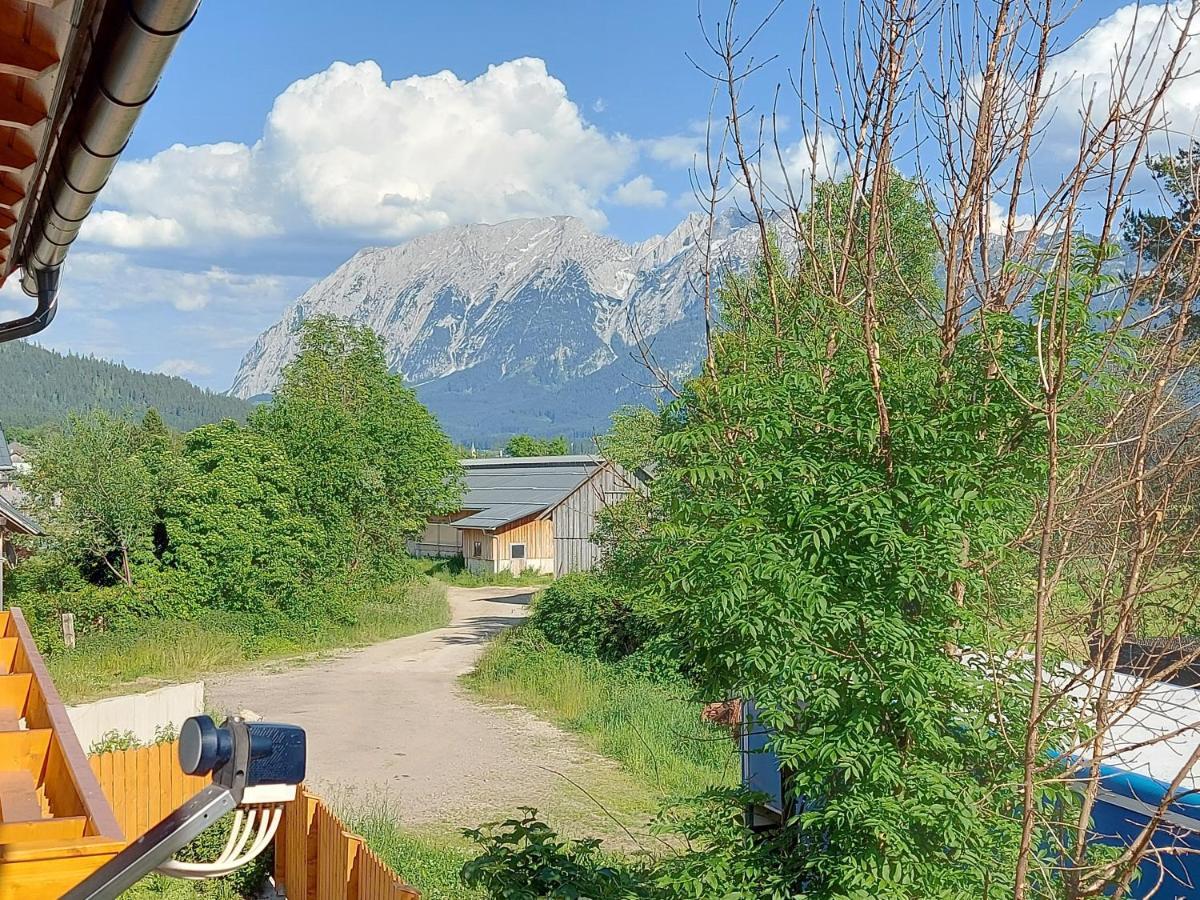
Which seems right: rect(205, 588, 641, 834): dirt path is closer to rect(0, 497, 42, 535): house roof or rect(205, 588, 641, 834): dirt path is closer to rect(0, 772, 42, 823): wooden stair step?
rect(0, 497, 42, 535): house roof

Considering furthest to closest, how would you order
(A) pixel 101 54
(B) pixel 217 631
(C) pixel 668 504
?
(B) pixel 217 631 < (C) pixel 668 504 < (A) pixel 101 54

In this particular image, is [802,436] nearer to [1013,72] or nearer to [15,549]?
[1013,72]

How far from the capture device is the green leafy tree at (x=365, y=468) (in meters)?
26.5

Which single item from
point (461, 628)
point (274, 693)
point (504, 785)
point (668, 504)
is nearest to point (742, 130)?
point (668, 504)

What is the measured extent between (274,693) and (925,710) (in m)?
17.4

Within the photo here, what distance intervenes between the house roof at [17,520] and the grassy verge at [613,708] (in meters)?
9.27

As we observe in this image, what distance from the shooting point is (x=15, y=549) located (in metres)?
26.3

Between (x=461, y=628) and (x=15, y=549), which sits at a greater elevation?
(x=15, y=549)

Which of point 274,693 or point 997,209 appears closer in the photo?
point 997,209

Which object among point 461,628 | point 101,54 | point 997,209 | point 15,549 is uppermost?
point 997,209

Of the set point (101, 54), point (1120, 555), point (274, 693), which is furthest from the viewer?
point (274, 693)

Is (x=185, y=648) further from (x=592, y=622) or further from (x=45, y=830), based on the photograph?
(x=45, y=830)

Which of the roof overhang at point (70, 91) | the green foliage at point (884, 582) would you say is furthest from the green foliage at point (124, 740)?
the roof overhang at point (70, 91)

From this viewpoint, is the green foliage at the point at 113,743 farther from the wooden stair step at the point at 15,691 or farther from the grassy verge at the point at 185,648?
A: the wooden stair step at the point at 15,691
